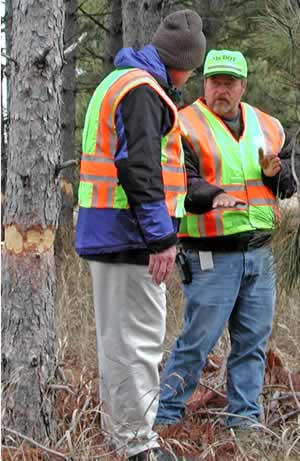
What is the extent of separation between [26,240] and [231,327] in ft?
3.90

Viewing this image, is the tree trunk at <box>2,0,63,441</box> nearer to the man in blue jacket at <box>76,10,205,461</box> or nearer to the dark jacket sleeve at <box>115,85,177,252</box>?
the man in blue jacket at <box>76,10,205,461</box>

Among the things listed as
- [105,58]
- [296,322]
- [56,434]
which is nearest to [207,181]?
[56,434]

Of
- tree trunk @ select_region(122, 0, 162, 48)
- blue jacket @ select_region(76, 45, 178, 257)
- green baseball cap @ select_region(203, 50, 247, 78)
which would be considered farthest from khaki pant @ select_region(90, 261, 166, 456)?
tree trunk @ select_region(122, 0, 162, 48)

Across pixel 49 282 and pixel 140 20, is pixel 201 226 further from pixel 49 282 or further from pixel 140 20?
pixel 140 20

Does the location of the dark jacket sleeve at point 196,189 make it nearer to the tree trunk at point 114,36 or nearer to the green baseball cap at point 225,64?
the green baseball cap at point 225,64

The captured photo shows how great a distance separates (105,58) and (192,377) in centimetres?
622

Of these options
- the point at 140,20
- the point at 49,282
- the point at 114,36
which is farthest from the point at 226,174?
the point at 114,36

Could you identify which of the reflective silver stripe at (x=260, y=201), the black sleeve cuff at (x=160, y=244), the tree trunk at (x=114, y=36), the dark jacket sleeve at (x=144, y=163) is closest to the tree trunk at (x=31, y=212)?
the dark jacket sleeve at (x=144, y=163)

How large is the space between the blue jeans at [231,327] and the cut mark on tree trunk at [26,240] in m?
0.82

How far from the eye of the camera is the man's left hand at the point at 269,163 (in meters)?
4.38

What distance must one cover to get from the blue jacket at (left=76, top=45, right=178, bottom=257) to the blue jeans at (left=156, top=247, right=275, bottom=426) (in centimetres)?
78

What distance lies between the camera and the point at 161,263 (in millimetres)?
3707

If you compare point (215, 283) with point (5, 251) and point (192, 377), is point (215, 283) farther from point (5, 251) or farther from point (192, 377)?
point (5, 251)

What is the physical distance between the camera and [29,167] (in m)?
3.95
